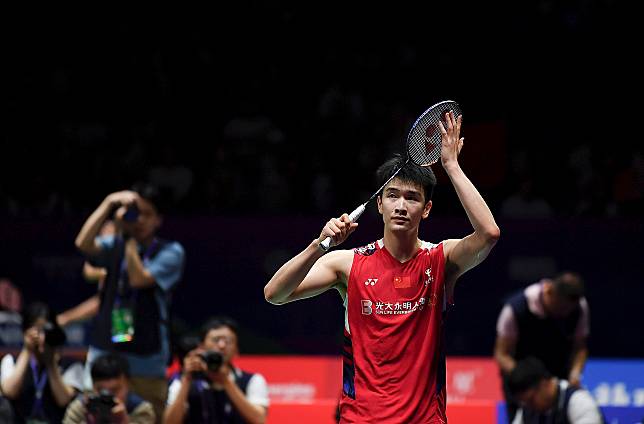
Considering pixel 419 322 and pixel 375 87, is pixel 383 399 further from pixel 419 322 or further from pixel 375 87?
pixel 375 87

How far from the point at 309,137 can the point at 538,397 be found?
5.42m

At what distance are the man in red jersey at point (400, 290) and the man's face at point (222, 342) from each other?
11.0 ft

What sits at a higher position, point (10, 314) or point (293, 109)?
point (293, 109)

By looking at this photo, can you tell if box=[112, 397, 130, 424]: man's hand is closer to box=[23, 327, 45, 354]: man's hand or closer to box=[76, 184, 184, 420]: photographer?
box=[76, 184, 184, 420]: photographer

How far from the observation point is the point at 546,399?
7727mm

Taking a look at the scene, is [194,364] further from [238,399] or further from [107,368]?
[107,368]

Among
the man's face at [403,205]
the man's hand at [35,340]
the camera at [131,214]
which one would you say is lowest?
the man's hand at [35,340]

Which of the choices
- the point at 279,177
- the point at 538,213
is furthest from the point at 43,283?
the point at 538,213

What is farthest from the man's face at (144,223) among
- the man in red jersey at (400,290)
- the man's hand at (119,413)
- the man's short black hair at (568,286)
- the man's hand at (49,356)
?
the man in red jersey at (400,290)

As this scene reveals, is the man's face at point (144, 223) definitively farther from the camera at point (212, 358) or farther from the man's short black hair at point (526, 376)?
the man's short black hair at point (526, 376)

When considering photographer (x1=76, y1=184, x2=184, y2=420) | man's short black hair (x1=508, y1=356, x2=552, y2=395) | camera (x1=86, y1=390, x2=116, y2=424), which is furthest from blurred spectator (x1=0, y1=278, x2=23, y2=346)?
man's short black hair (x1=508, y1=356, x2=552, y2=395)

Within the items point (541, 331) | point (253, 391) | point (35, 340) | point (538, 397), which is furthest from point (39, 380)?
point (541, 331)

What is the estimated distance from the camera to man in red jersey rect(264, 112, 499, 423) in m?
4.86

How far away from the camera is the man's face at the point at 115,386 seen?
7.53 metres
